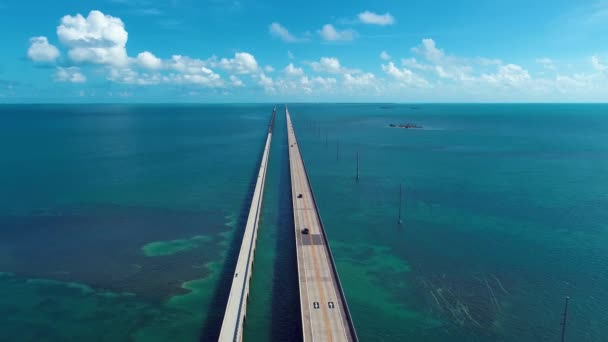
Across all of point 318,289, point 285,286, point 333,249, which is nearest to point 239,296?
point 285,286

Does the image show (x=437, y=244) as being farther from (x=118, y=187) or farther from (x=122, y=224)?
(x=118, y=187)

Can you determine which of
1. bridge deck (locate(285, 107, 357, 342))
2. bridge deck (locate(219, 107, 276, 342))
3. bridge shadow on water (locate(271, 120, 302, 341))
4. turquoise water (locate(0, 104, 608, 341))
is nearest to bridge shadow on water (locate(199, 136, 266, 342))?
turquoise water (locate(0, 104, 608, 341))

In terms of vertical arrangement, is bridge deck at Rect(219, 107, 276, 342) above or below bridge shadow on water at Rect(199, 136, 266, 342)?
above

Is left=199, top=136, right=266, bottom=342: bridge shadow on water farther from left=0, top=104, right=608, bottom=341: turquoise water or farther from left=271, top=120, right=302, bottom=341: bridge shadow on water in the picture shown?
left=271, top=120, right=302, bottom=341: bridge shadow on water

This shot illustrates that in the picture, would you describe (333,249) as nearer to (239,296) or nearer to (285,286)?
(285,286)

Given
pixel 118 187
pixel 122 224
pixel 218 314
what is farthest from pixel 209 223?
pixel 118 187

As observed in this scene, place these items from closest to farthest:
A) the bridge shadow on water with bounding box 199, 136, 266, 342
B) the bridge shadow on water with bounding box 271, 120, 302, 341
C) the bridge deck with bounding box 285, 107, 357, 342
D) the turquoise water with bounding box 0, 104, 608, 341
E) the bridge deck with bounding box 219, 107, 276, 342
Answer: the bridge deck with bounding box 285, 107, 357, 342, the bridge deck with bounding box 219, 107, 276, 342, the bridge shadow on water with bounding box 271, 120, 302, 341, the bridge shadow on water with bounding box 199, 136, 266, 342, the turquoise water with bounding box 0, 104, 608, 341

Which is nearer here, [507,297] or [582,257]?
[507,297]
